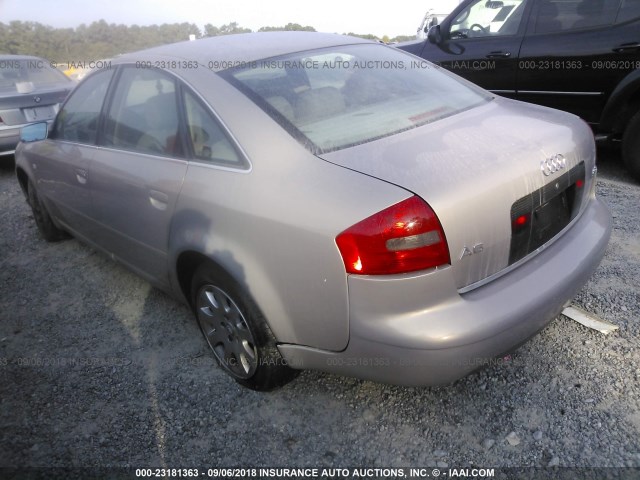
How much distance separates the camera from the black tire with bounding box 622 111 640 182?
13.3 ft

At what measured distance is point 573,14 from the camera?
434 cm

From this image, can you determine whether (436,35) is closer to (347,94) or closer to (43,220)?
(347,94)

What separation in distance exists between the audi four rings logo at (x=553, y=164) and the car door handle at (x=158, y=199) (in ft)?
5.31

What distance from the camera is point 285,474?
1923mm

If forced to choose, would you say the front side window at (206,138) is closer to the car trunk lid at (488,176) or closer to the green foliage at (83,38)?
the car trunk lid at (488,176)

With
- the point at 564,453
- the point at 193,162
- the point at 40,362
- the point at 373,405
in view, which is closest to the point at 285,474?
the point at 373,405

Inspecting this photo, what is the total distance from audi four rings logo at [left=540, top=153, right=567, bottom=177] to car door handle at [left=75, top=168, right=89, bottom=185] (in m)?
2.48

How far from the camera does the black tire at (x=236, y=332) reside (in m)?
2.08

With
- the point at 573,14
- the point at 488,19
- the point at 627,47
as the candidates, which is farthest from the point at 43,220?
the point at 627,47

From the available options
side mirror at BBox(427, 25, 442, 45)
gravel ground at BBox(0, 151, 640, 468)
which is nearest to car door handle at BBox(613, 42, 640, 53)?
side mirror at BBox(427, 25, 442, 45)

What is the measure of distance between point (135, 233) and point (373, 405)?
152cm

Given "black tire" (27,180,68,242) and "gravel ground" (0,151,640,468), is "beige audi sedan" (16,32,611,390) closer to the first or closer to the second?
"gravel ground" (0,151,640,468)

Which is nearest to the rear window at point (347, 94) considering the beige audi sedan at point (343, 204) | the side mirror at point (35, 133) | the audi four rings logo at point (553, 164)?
the beige audi sedan at point (343, 204)

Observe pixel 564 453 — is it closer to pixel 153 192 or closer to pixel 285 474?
pixel 285 474
